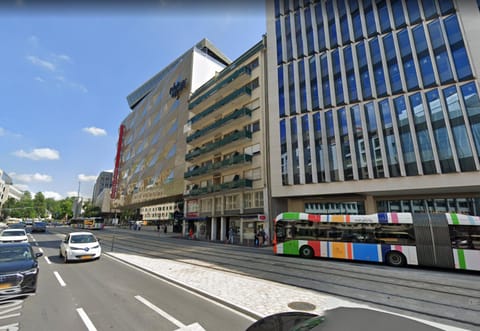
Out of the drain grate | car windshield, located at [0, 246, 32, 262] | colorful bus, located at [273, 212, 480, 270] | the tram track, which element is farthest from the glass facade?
car windshield, located at [0, 246, 32, 262]

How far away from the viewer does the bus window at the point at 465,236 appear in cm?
1130

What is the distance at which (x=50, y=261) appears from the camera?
12.2 metres

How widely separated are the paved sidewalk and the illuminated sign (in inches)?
1488

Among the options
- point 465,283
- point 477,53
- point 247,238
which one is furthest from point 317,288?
point 477,53

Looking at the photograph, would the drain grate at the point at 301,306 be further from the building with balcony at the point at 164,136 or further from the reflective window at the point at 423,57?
the building with balcony at the point at 164,136

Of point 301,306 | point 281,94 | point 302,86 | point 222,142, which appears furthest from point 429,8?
point 301,306

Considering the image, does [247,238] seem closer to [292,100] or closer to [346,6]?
[292,100]

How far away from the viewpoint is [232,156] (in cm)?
3012

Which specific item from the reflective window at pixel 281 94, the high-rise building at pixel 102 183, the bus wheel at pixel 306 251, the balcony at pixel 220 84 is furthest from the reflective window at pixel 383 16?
the high-rise building at pixel 102 183

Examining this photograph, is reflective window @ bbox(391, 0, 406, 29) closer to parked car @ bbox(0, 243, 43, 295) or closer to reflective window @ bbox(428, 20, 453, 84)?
reflective window @ bbox(428, 20, 453, 84)

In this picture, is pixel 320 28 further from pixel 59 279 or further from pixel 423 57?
pixel 59 279

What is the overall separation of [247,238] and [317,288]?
19795 mm

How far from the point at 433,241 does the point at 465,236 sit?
1.33 metres

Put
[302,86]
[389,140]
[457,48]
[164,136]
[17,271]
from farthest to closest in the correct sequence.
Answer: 1. [164,136]
2. [302,86]
3. [389,140]
4. [457,48]
5. [17,271]
